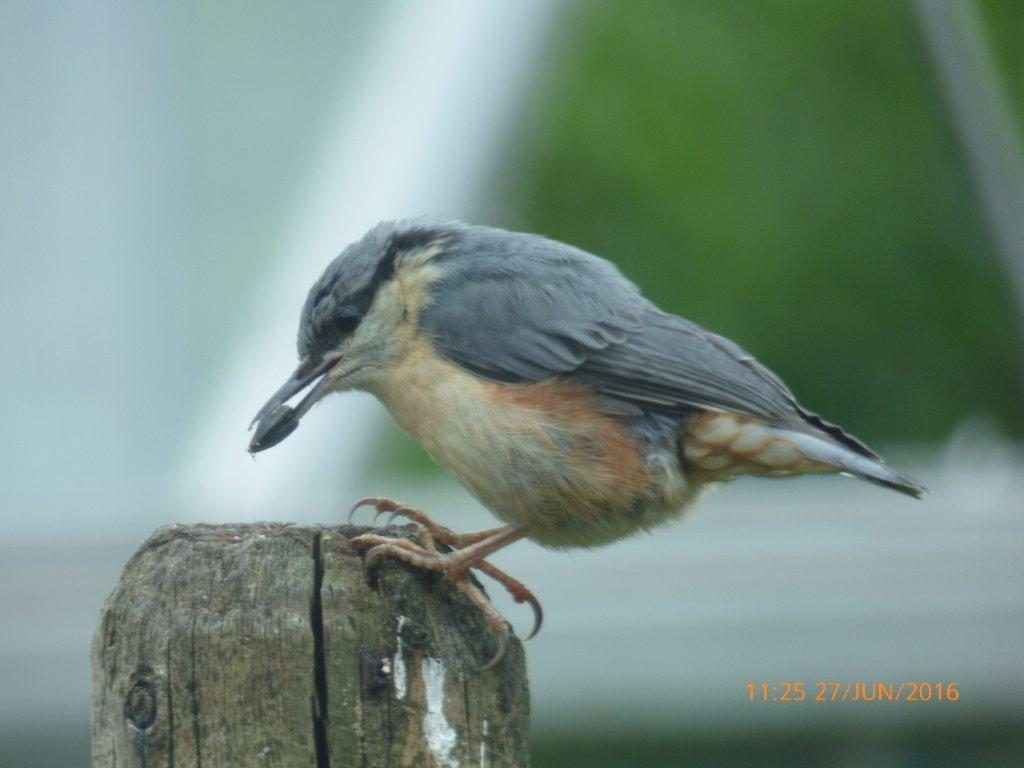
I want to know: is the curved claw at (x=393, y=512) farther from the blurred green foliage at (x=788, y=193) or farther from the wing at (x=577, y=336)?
the blurred green foliage at (x=788, y=193)

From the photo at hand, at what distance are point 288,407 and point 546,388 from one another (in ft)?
2.00

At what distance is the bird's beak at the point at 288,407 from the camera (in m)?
3.47

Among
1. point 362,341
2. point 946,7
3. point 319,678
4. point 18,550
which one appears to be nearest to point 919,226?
point 946,7

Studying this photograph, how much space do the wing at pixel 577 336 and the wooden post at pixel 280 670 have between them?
4.28ft

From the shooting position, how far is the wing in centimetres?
361

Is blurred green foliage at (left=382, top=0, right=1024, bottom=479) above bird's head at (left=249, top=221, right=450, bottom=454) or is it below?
above

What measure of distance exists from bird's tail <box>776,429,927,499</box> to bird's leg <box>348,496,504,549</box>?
0.79 meters

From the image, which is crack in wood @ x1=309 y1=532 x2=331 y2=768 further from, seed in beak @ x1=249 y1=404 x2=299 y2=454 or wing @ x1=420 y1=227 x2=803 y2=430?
wing @ x1=420 y1=227 x2=803 y2=430

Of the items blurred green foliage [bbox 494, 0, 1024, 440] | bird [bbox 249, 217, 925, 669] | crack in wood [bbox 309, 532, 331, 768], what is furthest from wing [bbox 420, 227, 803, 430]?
blurred green foliage [bbox 494, 0, 1024, 440]

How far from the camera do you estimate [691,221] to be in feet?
35.7

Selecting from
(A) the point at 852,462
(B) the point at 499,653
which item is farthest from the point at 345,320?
(B) the point at 499,653

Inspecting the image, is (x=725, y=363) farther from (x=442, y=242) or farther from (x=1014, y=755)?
(x=1014, y=755)

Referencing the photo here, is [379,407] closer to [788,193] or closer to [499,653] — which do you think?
[499,653]

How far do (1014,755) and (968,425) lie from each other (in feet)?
9.77
